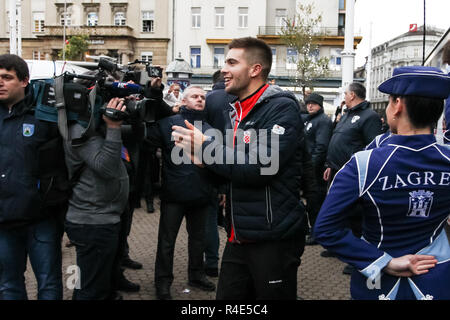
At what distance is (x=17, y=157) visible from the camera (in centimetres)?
322

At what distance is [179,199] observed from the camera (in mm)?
4625

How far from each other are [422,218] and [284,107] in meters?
0.98

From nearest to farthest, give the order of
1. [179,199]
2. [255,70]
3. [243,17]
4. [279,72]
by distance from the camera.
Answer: [255,70], [179,199], [279,72], [243,17]

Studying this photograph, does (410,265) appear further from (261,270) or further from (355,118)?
(355,118)

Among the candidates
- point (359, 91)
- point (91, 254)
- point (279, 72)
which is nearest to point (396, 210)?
point (91, 254)

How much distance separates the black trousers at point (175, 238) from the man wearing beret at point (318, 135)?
2.44 metres

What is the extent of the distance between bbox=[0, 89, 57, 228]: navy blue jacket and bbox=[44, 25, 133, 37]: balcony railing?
40.8 m

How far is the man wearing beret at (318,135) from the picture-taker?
702cm

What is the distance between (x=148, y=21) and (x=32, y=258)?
43.0 meters

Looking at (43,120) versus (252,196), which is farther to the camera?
(43,120)

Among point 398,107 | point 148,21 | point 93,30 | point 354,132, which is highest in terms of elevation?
point 148,21

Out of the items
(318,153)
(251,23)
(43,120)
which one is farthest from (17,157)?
(251,23)
